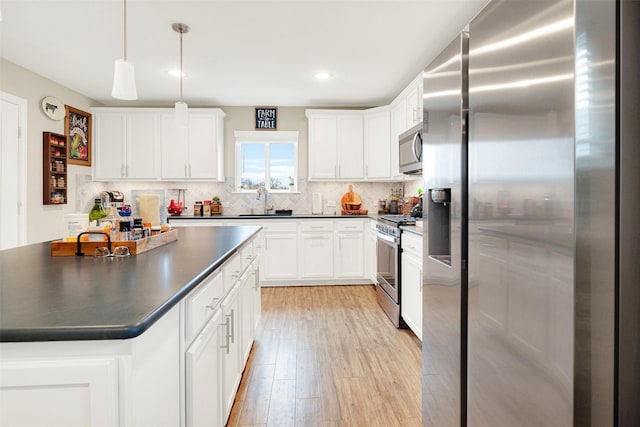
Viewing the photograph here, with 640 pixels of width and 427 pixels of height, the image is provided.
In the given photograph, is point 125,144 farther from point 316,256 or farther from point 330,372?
point 330,372

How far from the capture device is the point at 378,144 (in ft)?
15.6

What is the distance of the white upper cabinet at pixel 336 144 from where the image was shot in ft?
16.1

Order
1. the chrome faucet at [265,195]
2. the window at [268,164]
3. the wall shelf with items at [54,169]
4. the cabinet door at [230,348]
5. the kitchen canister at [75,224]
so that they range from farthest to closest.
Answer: the window at [268,164], the chrome faucet at [265,195], the wall shelf with items at [54,169], the kitchen canister at [75,224], the cabinet door at [230,348]

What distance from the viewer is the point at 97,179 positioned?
189 inches

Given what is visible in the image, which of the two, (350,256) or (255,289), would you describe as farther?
(350,256)

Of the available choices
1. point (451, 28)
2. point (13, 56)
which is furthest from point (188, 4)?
point (13, 56)

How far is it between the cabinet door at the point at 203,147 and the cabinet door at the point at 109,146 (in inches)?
35.3

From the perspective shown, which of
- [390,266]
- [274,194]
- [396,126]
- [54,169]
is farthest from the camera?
[274,194]

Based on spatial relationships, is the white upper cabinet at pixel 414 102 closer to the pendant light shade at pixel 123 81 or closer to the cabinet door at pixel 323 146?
the cabinet door at pixel 323 146

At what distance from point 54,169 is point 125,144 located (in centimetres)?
93

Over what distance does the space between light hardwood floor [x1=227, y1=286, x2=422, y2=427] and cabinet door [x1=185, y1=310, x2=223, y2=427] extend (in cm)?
48

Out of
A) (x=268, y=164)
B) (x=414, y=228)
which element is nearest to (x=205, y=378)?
(x=414, y=228)

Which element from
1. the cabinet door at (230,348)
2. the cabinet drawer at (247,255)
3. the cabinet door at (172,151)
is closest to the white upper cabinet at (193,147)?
the cabinet door at (172,151)

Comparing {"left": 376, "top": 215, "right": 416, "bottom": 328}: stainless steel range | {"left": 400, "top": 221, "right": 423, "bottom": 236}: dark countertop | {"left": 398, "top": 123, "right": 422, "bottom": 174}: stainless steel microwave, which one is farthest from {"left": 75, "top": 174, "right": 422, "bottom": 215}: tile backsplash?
{"left": 400, "top": 221, "right": 423, "bottom": 236}: dark countertop
